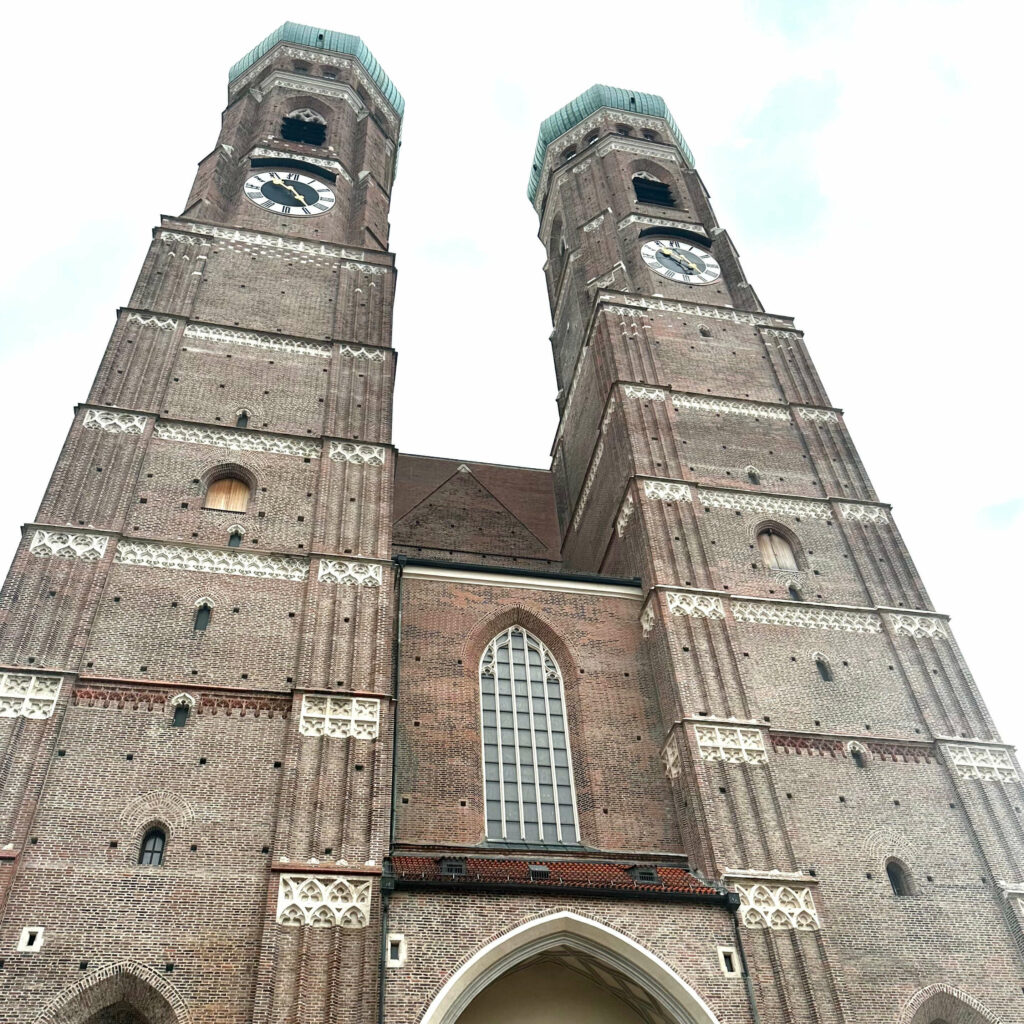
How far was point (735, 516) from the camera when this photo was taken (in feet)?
77.0

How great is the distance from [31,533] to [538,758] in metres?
10.1

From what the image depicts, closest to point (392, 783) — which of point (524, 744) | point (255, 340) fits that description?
point (524, 744)

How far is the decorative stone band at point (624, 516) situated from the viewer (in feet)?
77.4

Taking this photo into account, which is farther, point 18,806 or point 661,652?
point 661,652

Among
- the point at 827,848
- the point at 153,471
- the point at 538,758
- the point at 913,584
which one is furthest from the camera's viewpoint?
the point at 913,584

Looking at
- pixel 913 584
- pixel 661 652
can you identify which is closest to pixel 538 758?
pixel 661 652

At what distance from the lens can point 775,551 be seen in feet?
76.3

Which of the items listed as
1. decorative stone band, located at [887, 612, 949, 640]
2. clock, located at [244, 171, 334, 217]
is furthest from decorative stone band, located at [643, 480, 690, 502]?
clock, located at [244, 171, 334, 217]

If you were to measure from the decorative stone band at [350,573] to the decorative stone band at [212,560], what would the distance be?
1.18ft

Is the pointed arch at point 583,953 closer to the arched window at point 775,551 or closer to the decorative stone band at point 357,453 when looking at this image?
the arched window at point 775,551

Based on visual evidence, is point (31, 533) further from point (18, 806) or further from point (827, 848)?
point (827, 848)

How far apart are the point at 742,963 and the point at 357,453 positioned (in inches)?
497

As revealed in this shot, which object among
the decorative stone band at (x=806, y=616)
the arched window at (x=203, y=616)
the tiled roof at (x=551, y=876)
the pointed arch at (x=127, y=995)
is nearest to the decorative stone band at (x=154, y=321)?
the arched window at (x=203, y=616)

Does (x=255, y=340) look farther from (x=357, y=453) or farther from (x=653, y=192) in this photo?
(x=653, y=192)
